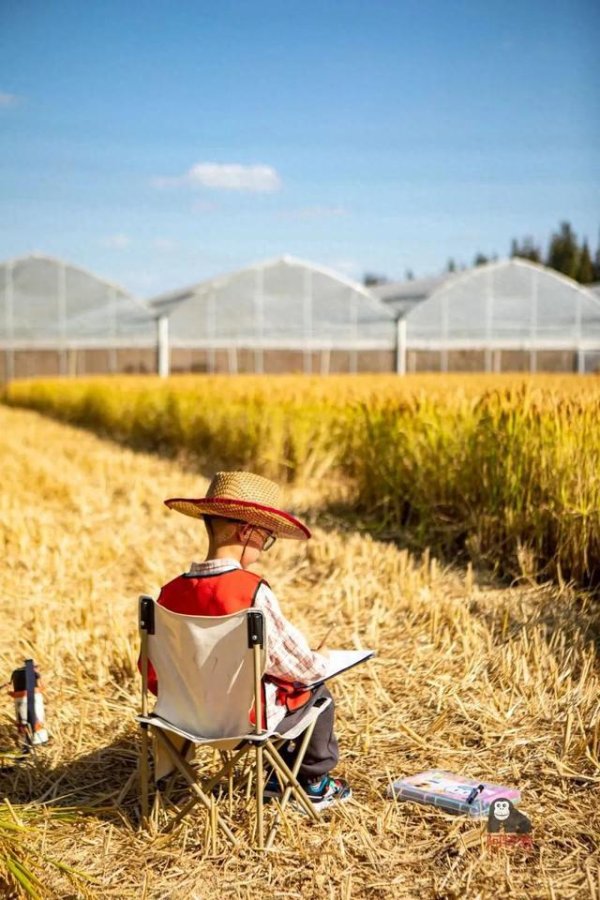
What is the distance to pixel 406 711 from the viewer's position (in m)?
3.70

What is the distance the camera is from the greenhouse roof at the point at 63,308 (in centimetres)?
2664

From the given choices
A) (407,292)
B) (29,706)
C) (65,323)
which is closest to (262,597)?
(29,706)

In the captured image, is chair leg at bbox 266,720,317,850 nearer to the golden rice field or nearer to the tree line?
the golden rice field

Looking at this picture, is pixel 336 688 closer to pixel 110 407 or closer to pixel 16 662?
pixel 16 662

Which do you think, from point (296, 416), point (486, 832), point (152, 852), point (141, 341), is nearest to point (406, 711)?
point (486, 832)

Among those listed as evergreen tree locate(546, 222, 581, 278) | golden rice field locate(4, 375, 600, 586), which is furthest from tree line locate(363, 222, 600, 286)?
A: golden rice field locate(4, 375, 600, 586)

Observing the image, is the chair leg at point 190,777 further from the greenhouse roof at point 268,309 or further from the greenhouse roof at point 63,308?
the greenhouse roof at point 63,308

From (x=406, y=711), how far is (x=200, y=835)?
1118 mm

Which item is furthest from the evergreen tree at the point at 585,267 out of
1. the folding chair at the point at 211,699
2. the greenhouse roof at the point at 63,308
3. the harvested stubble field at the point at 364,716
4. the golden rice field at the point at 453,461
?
the folding chair at the point at 211,699

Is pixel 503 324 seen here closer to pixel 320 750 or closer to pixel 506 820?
pixel 320 750

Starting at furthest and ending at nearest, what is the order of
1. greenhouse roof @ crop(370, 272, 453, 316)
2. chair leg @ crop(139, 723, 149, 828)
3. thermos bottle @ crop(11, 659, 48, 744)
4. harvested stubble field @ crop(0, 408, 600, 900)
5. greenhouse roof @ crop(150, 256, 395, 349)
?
1. greenhouse roof @ crop(370, 272, 453, 316)
2. greenhouse roof @ crop(150, 256, 395, 349)
3. thermos bottle @ crop(11, 659, 48, 744)
4. chair leg @ crop(139, 723, 149, 828)
5. harvested stubble field @ crop(0, 408, 600, 900)

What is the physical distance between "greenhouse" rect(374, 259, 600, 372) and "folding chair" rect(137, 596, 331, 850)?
24738 mm

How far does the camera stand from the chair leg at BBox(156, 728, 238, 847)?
2.66 m

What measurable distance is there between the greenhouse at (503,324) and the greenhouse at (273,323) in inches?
53.2
